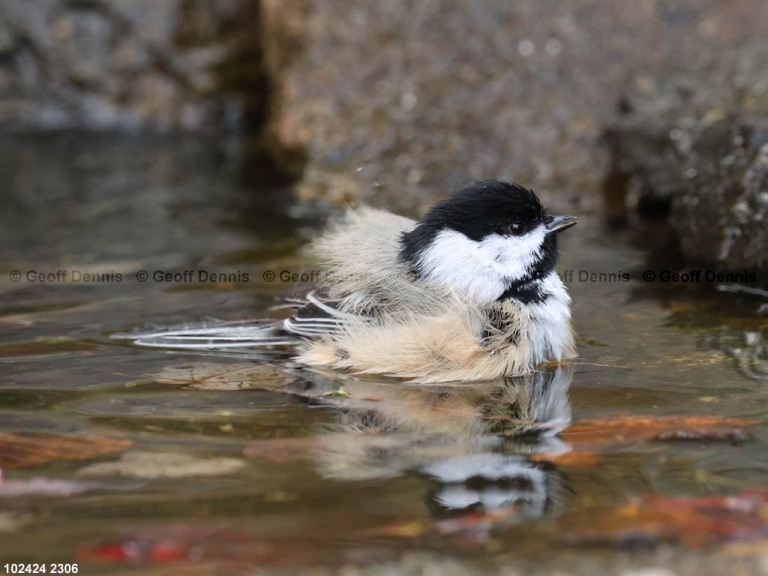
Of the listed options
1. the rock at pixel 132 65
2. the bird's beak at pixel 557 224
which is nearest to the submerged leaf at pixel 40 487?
the bird's beak at pixel 557 224

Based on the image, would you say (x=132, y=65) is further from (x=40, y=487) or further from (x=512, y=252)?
(x=40, y=487)

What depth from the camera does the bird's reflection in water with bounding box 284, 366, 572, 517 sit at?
2.83 meters

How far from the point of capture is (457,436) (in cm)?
327

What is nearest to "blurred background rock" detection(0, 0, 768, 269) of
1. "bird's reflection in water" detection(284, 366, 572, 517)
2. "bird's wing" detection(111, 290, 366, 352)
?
"bird's wing" detection(111, 290, 366, 352)

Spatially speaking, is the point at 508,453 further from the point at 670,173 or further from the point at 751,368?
the point at 670,173

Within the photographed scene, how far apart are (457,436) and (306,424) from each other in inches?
20.2

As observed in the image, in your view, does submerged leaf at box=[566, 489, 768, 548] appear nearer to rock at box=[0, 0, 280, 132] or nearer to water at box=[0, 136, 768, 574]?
water at box=[0, 136, 768, 574]

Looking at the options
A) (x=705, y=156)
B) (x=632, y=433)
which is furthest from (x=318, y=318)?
(x=705, y=156)

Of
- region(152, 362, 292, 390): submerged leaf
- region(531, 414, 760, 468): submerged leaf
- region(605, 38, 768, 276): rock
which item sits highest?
region(605, 38, 768, 276): rock

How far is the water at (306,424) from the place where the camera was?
102 inches

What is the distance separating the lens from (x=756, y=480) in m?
2.84

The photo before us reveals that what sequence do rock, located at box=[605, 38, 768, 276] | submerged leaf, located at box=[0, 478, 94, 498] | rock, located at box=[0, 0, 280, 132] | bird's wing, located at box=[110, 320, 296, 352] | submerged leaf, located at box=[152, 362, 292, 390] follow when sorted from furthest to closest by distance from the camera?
rock, located at box=[0, 0, 280, 132] < rock, located at box=[605, 38, 768, 276] < bird's wing, located at box=[110, 320, 296, 352] < submerged leaf, located at box=[152, 362, 292, 390] < submerged leaf, located at box=[0, 478, 94, 498]

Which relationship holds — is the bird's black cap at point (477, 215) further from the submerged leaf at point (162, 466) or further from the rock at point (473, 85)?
the rock at point (473, 85)

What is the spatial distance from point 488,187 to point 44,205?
12.7 ft
